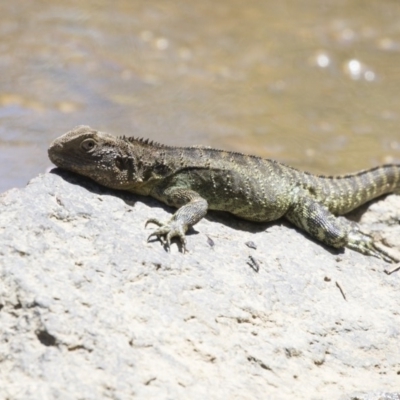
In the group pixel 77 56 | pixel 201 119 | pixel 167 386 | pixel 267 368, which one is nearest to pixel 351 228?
pixel 267 368

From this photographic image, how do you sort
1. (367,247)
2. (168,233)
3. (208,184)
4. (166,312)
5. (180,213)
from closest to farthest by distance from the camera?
(166,312)
(168,233)
(180,213)
(208,184)
(367,247)

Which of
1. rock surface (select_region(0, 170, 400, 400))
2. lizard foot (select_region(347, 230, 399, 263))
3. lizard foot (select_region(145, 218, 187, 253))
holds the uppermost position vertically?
lizard foot (select_region(347, 230, 399, 263))

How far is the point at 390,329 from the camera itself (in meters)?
6.75

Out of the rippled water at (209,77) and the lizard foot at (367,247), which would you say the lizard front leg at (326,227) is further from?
the rippled water at (209,77)

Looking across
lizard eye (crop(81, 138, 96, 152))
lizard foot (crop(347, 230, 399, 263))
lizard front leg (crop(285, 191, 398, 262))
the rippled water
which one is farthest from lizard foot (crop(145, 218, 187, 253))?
the rippled water

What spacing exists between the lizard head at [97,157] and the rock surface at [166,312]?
0.49 feet

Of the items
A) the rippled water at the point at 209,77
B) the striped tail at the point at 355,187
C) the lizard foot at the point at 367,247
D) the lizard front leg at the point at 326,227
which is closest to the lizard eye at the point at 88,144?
the lizard front leg at the point at 326,227

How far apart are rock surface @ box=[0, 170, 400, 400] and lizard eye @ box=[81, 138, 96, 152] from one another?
0.35 metres

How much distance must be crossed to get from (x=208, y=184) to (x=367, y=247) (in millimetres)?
1983

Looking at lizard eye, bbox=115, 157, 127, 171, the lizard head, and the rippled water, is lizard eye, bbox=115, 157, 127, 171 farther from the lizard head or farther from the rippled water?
the rippled water

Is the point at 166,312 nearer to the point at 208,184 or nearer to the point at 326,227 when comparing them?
the point at 208,184

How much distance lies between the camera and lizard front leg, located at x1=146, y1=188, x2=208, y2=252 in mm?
6551

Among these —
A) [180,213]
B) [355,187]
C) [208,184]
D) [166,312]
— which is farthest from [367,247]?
[166,312]

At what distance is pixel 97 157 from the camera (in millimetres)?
6996
